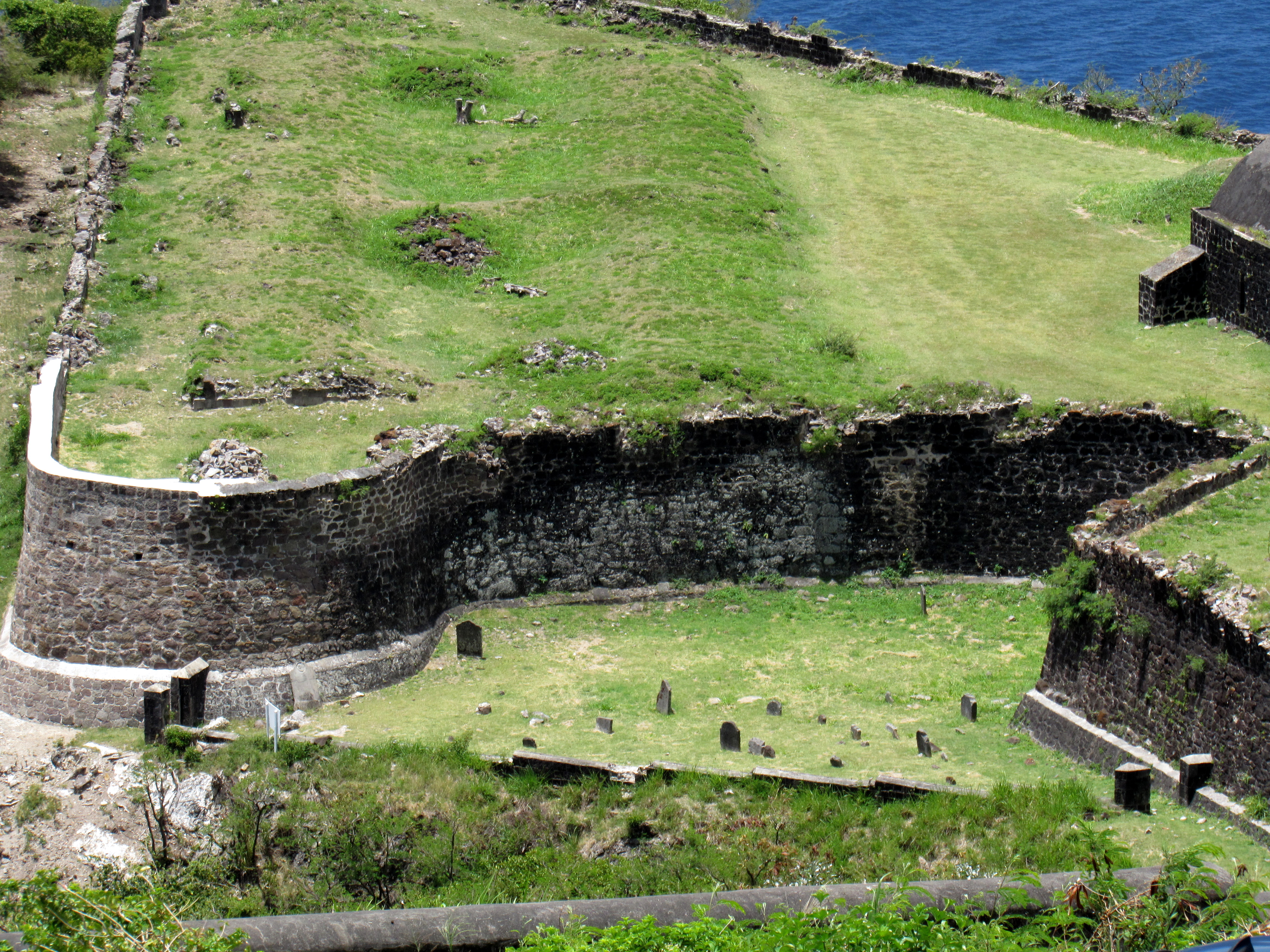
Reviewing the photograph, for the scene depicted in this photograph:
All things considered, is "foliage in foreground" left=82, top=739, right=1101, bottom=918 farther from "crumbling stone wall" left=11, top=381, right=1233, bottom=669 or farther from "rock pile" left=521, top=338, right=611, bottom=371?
"rock pile" left=521, top=338, right=611, bottom=371

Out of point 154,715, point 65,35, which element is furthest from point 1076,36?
point 154,715

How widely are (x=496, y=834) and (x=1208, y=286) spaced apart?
17.9 meters

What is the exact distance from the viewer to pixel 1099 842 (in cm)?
1303

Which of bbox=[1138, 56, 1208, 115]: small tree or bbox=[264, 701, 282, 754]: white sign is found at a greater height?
bbox=[1138, 56, 1208, 115]: small tree

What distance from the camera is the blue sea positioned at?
2778 inches

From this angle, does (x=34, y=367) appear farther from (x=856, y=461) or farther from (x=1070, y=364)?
(x=1070, y=364)

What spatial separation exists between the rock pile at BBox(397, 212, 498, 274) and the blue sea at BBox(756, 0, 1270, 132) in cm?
4078

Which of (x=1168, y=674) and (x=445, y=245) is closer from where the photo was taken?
(x=1168, y=674)

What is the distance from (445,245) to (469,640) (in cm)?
1088

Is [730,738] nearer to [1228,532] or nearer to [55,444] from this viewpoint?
[1228,532]

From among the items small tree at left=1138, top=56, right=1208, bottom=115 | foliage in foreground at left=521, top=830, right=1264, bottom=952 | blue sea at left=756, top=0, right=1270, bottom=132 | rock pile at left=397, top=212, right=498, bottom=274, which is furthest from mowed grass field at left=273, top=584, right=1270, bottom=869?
blue sea at left=756, top=0, right=1270, bottom=132

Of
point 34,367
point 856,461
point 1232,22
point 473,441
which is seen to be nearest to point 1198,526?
point 856,461

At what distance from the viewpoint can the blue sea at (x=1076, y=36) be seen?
232 ft

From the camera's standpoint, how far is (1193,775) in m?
18.0
